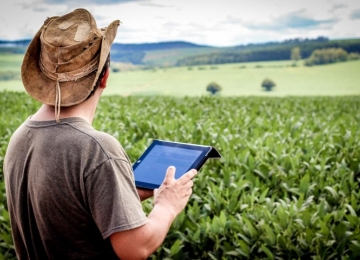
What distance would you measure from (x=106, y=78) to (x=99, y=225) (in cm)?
59

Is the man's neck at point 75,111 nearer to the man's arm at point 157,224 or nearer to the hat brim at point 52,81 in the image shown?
the hat brim at point 52,81

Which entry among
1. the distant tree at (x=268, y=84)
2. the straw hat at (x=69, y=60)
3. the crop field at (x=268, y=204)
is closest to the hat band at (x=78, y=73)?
the straw hat at (x=69, y=60)

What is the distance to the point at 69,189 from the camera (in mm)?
2139

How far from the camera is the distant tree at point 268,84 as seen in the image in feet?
153

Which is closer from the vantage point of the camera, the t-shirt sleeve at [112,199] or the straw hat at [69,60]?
the t-shirt sleeve at [112,199]

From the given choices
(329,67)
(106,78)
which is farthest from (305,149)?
(329,67)

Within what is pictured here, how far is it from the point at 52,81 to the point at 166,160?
635 millimetres

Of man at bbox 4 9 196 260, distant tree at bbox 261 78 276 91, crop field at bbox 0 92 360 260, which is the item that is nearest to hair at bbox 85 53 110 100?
man at bbox 4 9 196 260

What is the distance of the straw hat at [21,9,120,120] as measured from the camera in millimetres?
2221

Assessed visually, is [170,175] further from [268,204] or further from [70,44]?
[268,204]

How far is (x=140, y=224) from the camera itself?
2.08m

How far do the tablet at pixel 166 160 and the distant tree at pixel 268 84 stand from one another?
44.4 m

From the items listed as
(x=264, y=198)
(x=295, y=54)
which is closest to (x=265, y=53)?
(x=295, y=54)

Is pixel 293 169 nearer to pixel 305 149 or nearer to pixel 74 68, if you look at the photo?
pixel 305 149
